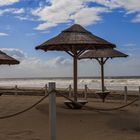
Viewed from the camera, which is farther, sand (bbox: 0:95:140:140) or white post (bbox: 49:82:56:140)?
sand (bbox: 0:95:140:140)

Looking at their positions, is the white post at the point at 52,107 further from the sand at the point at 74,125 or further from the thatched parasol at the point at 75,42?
the thatched parasol at the point at 75,42

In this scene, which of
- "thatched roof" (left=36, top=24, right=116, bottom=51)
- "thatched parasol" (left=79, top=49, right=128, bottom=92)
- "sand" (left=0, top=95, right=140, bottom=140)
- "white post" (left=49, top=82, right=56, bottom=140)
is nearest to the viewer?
"white post" (left=49, top=82, right=56, bottom=140)

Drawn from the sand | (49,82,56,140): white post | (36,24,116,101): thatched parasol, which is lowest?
the sand

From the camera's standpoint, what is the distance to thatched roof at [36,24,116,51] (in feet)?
46.9

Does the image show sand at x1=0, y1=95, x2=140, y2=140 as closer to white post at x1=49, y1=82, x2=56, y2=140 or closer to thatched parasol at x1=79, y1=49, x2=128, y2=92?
white post at x1=49, y1=82, x2=56, y2=140

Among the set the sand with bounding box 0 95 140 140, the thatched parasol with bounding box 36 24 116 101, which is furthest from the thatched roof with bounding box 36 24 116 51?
the sand with bounding box 0 95 140 140

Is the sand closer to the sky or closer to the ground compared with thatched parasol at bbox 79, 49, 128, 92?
closer to the ground

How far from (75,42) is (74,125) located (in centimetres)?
353

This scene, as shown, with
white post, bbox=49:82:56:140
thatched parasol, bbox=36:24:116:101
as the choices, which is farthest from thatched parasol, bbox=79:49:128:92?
white post, bbox=49:82:56:140

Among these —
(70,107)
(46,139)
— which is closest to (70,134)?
(46,139)

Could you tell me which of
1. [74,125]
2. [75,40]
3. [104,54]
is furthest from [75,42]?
[104,54]

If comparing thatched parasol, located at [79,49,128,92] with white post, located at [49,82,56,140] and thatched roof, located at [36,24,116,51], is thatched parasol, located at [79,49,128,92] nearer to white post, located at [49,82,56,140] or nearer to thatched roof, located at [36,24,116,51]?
thatched roof, located at [36,24,116,51]

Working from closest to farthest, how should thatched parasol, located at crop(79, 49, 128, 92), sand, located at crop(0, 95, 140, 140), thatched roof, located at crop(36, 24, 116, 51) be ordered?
sand, located at crop(0, 95, 140, 140)
thatched roof, located at crop(36, 24, 116, 51)
thatched parasol, located at crop(79, 49, 128, 92)

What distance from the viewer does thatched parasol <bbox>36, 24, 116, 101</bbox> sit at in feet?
46.9
